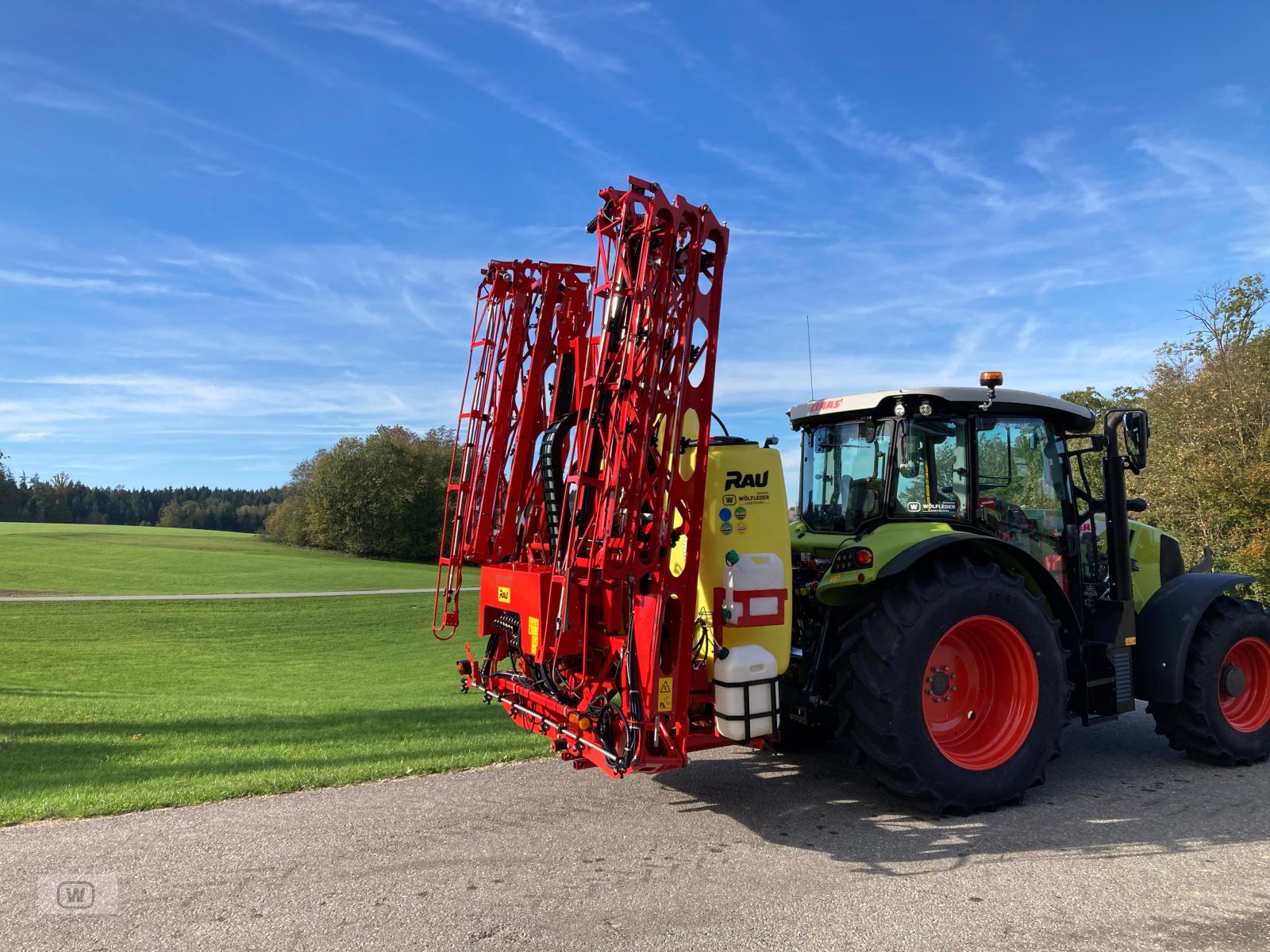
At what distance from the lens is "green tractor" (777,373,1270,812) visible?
467 cm

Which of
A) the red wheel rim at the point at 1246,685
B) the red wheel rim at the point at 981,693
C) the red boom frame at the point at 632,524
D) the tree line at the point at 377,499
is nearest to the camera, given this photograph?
the red boom frame at the point at 632,524

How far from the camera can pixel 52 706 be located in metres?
9.10

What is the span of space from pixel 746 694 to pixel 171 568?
40.9m

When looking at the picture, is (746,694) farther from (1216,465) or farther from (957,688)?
(1216,465)

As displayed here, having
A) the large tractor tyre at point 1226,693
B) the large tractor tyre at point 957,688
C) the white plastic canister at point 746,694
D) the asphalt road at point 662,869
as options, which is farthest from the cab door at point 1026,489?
the white plastic canister at point 746,694

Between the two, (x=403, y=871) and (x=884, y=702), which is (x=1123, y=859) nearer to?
(x=884, y=702)

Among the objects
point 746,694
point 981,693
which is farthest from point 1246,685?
point 746,694

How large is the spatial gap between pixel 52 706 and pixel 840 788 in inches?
337

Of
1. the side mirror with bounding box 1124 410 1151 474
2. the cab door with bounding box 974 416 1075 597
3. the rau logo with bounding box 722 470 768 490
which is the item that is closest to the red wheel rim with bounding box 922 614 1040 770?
the cab door with bounding box 974 416 1075 597

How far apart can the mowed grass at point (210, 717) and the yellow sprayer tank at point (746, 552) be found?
2500 millimetres

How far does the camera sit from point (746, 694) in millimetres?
4270

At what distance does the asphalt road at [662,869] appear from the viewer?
3289 mm

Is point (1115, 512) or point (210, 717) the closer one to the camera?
point (1115, 512)

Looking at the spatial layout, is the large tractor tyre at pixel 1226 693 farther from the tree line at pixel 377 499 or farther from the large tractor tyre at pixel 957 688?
the tree line at pixel 377 499
